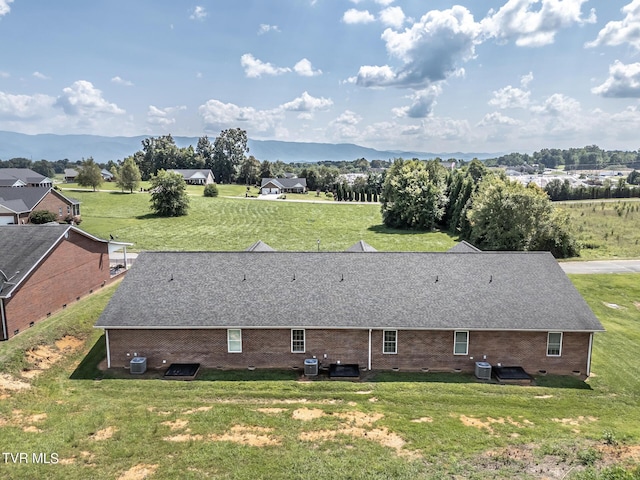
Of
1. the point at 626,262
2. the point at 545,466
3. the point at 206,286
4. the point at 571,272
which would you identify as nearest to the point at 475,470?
the point at 545,466

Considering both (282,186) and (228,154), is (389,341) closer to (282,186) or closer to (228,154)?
(282,186)

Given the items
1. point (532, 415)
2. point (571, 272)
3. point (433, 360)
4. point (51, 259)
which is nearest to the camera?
point (532, 415)

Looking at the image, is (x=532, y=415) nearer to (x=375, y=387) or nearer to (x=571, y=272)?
(x=375, y=387)

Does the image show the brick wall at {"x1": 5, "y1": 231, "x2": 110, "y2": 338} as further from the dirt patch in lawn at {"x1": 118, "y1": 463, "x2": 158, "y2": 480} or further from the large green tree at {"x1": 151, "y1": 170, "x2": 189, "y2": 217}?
the large green tree at {"x1": 151, "y1": 170, "x2": 189, "y2": 217}

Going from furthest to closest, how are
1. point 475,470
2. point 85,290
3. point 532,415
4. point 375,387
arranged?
point 85,290
point 375,387
point 532,415
point 475,470

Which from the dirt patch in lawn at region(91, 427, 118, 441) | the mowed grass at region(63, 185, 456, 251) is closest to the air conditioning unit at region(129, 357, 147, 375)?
the dirt patch in lawn at region(91, 427, 118, 441)

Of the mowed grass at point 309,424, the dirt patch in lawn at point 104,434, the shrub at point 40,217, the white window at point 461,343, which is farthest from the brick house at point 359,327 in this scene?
the shrub at point 40,217
